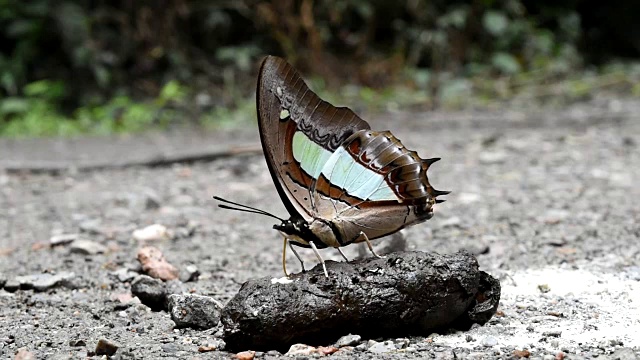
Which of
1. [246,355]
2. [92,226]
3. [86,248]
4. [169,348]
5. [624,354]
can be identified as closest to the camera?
[624,354]

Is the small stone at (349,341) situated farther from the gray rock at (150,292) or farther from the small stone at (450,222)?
the small stone at (450,222)

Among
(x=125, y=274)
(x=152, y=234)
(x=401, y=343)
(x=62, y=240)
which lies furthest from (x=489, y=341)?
(x=62, y=240)

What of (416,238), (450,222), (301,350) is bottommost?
(301,350)

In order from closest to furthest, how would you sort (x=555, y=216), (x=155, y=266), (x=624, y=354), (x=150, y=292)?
1. (x=624, y=354)
2. (x=150, y=292)
3. (x=155, y=266)
4. (x=555, y=216)

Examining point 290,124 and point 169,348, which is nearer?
point 169,348

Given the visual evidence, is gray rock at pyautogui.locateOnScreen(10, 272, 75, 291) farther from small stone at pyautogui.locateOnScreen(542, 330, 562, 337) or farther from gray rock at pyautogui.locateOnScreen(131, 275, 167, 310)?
small stone at pyautogui.locateOnScreen(542, 330, 562, 337)

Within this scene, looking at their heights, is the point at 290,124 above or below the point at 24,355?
above

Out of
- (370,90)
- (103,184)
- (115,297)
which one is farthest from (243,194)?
(370,90)

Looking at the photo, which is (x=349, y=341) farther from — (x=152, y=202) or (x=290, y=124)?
(x=152, y=202)
